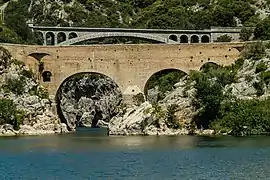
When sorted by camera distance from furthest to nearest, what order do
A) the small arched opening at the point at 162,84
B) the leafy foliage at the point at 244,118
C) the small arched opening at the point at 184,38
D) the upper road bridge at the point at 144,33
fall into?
the small arched opening at the point at 184,38, the upper road bridge at the point at 144,33, the small arched opening at the point at 162,84, the leafy foliage at the point at 244,118

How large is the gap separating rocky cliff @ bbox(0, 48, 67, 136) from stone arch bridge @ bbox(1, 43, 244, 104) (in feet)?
4.92

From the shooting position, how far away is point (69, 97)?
107m

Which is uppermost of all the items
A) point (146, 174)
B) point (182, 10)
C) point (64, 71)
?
point (182, 10)

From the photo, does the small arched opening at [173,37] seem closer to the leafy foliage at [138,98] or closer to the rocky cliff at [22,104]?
the leafy foliage at [138,98]

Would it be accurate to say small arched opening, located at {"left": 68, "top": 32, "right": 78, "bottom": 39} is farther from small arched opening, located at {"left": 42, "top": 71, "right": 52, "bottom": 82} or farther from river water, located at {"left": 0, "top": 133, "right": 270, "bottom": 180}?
river water, located at {"left": 0, "top": 133, "right": 270, "bottom": 180}

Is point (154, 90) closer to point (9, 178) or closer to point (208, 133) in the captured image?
point (208, 133)

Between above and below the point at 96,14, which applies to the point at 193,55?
below

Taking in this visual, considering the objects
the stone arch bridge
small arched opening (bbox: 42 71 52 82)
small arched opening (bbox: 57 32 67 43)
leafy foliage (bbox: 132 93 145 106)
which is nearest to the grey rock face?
small arched opening (bbox: 57 32 67 43)

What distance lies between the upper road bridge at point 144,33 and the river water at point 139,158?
36765 mm

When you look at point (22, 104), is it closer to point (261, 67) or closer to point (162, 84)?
point (261, 67)

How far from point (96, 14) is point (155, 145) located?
70301mm

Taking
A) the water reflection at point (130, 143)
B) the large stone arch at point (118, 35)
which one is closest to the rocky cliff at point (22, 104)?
the water reflection at point (130, 143)

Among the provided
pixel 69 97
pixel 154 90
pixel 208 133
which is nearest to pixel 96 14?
pixel 69 97

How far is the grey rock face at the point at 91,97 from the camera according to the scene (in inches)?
4171
